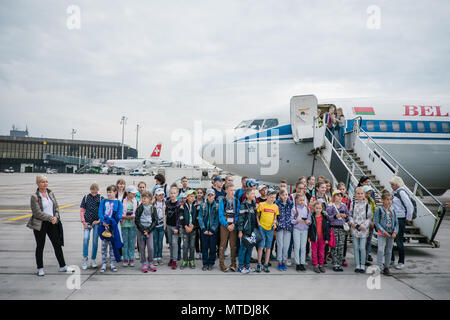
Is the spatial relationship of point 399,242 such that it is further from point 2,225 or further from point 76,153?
point 76,153

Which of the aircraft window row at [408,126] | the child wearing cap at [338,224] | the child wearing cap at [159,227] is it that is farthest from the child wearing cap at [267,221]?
the aircraft window row at [408,126]

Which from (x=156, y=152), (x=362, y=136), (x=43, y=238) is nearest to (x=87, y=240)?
(x=43, y=238)

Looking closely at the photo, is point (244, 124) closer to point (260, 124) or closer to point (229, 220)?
point (260, 124)

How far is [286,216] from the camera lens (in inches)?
230

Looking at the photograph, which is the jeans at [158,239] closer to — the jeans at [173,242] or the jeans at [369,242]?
the jeans at [173,242]

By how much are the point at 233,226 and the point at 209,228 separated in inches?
19.0

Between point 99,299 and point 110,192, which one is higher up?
point 110,192

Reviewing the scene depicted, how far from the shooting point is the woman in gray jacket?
5.05 m

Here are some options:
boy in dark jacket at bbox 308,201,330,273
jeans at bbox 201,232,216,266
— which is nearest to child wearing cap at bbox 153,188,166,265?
Result: jeans at bbox 201,232,216,266

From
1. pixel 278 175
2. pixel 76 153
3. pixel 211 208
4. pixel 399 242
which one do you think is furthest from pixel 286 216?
pixel 76 153

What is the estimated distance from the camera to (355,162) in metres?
9.18
